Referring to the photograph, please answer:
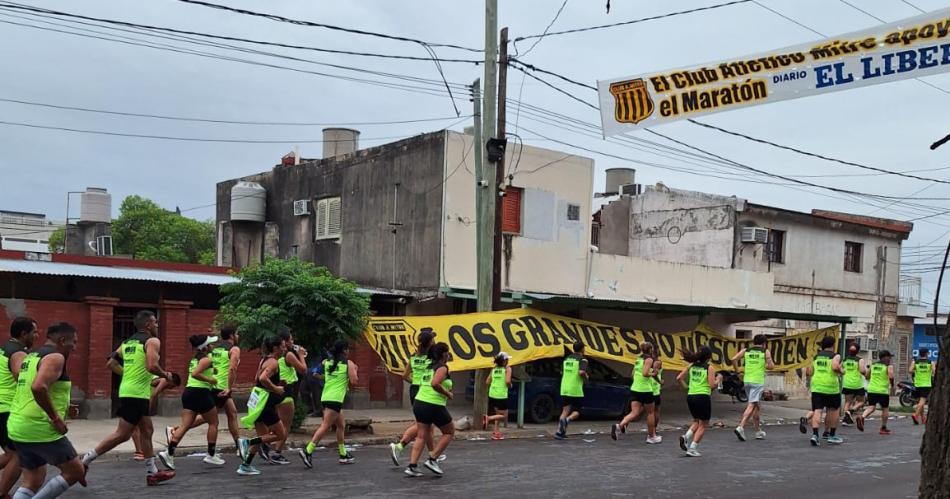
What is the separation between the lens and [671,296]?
2670cm

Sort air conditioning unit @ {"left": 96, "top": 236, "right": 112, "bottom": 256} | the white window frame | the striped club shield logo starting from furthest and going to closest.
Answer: air conditioning unit @ {"left": 96, "top": 236, "right": 112, "bottom": 256}, the white window frame, the striped club shield logo

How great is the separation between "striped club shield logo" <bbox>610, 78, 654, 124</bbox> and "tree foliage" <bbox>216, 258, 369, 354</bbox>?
7.80m

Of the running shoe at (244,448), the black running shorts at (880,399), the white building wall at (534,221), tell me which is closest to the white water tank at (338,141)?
the white building wall at (534,221)

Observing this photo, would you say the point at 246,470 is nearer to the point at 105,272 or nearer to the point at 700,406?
the point at 700,406

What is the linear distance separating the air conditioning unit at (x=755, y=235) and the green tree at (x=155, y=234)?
29.2 metres

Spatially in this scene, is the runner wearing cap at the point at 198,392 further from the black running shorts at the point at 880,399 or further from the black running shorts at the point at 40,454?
the black running shorts at the point at 880,399

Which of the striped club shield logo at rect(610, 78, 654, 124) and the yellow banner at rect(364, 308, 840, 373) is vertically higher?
the striped club shield logo at rect(610, 78, 654, 124)

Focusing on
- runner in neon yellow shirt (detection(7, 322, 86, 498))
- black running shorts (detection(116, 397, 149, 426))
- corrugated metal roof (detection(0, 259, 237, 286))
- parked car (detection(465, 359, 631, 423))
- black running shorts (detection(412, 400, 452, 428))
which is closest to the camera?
runner in neon yellow shirt (detection(7, 322, 86, 498))

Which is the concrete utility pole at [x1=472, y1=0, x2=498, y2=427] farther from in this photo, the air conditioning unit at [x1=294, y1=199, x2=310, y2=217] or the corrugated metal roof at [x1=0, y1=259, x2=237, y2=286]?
the air conditioning unit at [x1=294, y1=199, x2=310, y2=217]

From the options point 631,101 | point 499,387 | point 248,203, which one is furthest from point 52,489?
point 248,203

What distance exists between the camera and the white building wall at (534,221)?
2209 cm

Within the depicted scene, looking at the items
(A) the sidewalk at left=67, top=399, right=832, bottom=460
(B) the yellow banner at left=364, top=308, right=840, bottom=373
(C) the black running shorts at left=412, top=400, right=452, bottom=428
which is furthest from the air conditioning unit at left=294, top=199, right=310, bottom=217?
(C) the black running shorts at left=412, top=400, right=452, bottom=428

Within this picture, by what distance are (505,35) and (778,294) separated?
17.7 meters

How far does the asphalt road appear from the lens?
10.5m
